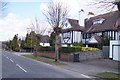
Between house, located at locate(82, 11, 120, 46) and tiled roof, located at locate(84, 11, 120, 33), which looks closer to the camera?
house, located at locate(82, 11, 120, 46)

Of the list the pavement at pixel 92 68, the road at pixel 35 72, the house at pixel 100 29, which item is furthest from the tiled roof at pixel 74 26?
the road at pixel 35 72

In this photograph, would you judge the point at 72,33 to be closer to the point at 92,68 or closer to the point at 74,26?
the point at 74,26

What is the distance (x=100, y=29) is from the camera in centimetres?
5412

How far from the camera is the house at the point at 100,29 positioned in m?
50.3

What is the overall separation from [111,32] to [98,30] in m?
4.46

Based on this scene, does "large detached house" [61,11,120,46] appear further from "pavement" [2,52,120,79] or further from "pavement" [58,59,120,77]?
"pavement" [2,52,120,79]

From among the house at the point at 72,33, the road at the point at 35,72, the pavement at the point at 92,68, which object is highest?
the house at the point at 72,33

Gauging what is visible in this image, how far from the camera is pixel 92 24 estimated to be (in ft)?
199

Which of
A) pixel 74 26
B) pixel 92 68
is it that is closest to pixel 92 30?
pixel 74 26

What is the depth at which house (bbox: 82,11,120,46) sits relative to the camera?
50.3 metres

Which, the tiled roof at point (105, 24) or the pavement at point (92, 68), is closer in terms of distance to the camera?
the pavement at point (92, 68)

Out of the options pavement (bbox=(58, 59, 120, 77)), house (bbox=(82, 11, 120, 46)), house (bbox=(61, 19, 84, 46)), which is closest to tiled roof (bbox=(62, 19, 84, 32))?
house (bbox=(61, 19, 84, 46))

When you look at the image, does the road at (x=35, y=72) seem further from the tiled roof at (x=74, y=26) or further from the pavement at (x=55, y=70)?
the tiled roof at (x=74, y=26)

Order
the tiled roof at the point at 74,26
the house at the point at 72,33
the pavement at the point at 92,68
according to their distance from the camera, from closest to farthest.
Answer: the pavement at the point at 92,68, the house at the point at 72,33, the tiled roof at the point at 74,26
